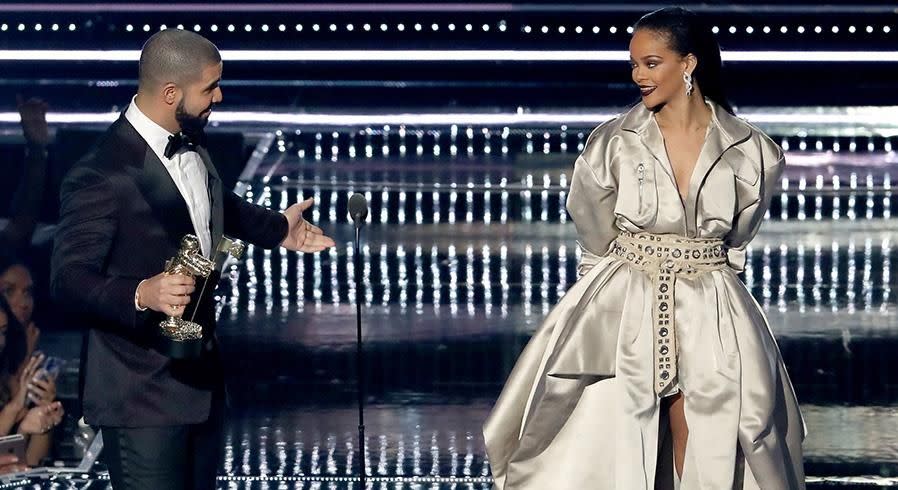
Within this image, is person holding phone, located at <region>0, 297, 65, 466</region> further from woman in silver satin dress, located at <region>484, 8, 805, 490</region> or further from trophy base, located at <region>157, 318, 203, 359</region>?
woman in silver satin dress, located at <region>484, 8, 805, 490</region>

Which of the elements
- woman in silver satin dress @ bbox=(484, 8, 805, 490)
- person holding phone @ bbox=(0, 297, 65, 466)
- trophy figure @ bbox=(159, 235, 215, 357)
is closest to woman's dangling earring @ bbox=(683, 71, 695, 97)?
woman in silver satin dress @ bbox=(484, 8, 805, 490)

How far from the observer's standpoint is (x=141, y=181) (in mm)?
3457

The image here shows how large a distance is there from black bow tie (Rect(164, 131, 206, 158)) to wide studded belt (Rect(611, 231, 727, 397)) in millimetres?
1115

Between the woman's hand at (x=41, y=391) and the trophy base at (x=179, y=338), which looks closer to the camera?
the trophy base at (x=179, y=338)

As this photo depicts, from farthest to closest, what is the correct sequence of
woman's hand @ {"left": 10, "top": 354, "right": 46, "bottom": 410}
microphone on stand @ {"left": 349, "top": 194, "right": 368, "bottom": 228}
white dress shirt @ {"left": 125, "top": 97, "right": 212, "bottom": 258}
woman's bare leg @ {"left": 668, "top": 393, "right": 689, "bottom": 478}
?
woman's hand @ {"left": 10, "top": 354, "right": 46, "bottom": 410}
microphone on stand @ {"left": 349, "top": 194, "right": 368, "bottom": 228}
woman's bare leg @ {"left": 668, "top": 393, "right": 689, "bottom": 478}
white dress shirt @ {"left": 125, "top": 97, "right": 212, "bottom": 258}

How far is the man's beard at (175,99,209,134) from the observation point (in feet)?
11.6

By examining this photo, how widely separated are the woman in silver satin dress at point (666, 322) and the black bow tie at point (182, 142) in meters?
0.98

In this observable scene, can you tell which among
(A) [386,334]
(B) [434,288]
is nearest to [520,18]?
(B) [434,288]

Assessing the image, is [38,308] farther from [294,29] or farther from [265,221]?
[294,29]

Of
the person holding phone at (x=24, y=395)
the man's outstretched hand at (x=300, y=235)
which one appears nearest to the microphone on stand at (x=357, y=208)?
the man's outstretched hand at (x=300, y=235)

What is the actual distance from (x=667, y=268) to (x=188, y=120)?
4.00ft

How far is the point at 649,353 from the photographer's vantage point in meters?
3.84

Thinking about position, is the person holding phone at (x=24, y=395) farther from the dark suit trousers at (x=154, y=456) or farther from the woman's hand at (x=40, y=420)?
the dark suit trousers at (x=154, y=456)

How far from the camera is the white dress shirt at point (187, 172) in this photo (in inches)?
139
